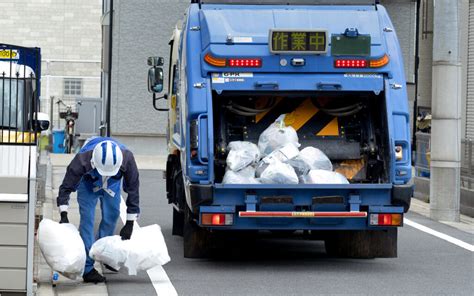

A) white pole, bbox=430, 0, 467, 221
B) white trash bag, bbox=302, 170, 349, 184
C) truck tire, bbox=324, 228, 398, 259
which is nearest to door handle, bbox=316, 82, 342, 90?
white trash bag, bbox=302, 170, 349, 184

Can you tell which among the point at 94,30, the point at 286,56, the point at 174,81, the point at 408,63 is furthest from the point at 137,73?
the point at 286,56

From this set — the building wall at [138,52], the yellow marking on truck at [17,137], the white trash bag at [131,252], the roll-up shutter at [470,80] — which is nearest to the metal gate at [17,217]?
the yellow marking on truck at [17,137]

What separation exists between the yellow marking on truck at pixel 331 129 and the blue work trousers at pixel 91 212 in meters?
2.83

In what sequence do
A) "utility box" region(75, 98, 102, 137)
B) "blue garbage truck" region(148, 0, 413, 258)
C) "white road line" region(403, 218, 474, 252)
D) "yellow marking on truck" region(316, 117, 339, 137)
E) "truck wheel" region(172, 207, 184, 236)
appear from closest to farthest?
1. "blue garbage truck" region(148, 0, 413, 258)
2. "yellow marking on truck" region(316, 117, 339, 137)
3. "white road line" region(403, 218, 474, 252)
4. "truck wheel" region(172, 207, 184, 236)
5. "utility box" region(75, 98, 102, 137)

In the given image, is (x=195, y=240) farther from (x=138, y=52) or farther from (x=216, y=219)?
(x=138, y=52)

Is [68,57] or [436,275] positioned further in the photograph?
[68,57]

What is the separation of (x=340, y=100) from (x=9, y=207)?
501 centimetres

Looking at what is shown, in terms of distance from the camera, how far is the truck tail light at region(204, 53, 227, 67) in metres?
13.9

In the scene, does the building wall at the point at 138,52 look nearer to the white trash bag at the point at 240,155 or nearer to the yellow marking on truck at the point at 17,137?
the white trash bag at the point at 240,155

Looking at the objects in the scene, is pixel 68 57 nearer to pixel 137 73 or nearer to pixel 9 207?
pixel 137 73

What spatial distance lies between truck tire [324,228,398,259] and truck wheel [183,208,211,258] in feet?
5.21

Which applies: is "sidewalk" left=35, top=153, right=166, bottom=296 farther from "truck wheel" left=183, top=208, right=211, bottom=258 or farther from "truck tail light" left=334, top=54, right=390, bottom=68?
"truck tail light" left=334, top=54, right=390, bottom=68

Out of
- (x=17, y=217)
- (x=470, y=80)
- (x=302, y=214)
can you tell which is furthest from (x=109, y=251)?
(x=470, y=80)

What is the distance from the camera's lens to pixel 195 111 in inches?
540
